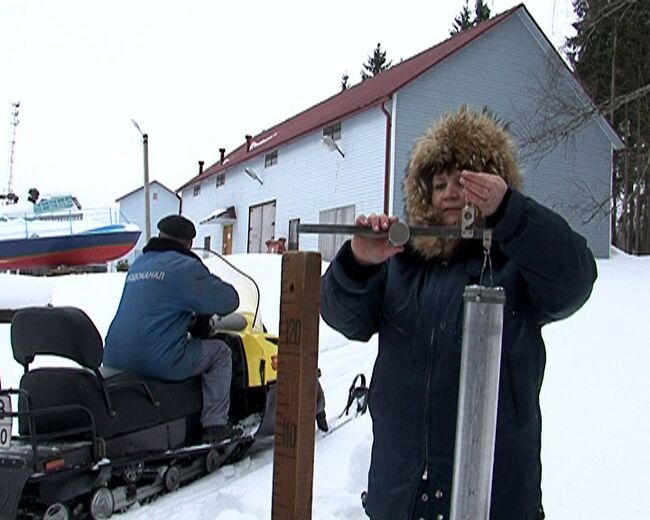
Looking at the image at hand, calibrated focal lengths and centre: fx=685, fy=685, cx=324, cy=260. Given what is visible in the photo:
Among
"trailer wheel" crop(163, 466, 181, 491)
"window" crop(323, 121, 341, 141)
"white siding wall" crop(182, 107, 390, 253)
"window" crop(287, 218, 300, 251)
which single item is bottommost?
"trailer wheel" crop(163, 466, 181, 491)

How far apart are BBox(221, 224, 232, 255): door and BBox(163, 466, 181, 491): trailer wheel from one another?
23.6 metres

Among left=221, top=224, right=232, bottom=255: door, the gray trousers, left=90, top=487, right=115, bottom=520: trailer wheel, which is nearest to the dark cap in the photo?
the gray trousers

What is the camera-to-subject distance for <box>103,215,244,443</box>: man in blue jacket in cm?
443

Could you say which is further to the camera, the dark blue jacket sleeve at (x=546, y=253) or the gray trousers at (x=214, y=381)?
the gray trousers at (x=214, y=381)

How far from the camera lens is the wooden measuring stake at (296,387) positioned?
5.16ft

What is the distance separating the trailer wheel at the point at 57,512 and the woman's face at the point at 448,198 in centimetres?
293

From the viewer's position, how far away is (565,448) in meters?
4.60

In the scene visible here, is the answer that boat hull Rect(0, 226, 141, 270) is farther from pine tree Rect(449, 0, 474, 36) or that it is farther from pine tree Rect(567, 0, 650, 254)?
pine tree Rect(449, 0, 474, 36)

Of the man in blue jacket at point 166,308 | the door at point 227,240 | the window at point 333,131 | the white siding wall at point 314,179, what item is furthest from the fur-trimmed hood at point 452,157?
the door at point 227,240

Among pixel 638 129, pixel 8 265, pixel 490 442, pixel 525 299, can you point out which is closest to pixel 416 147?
pixel 525 299

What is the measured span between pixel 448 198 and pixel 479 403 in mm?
653

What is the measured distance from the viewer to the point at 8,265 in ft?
65.9

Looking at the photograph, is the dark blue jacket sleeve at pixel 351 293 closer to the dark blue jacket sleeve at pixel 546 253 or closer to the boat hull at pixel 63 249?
the dark blue jacket sleeve at pixel 546 253

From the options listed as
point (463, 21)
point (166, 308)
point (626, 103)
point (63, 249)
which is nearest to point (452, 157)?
point (166, 308)
